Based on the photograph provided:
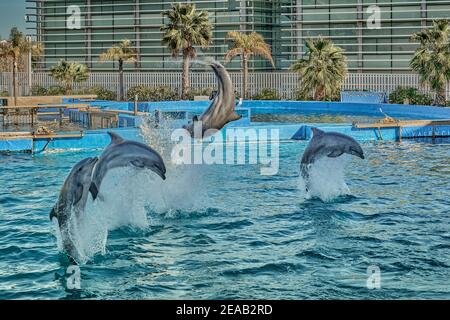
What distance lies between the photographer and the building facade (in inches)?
2019

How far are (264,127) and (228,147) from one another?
6.30 feet

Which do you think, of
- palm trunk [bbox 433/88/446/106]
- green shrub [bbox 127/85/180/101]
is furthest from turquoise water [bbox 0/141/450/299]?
green shrub [bbox 127/85/180/101]

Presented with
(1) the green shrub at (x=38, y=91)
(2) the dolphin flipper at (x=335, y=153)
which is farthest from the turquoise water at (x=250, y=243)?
(1) the green shrub at (x=38, y=91)

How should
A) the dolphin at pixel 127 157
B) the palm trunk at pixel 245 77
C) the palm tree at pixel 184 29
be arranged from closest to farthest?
1. the dolphin at pixel 127 157
2. the palm tree at pixel 184 29
3. the palm trunk at pixel 245 77

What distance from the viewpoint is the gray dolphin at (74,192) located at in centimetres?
912

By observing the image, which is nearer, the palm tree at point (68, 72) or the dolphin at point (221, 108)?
the dolphin at point (221, 108)

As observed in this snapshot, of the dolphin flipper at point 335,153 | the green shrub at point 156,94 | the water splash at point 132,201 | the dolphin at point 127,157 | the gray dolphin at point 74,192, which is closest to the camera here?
the gray dolphin at point 74,192

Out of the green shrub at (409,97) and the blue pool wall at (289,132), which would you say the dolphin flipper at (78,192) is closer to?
the blue pool wall at (289,132)

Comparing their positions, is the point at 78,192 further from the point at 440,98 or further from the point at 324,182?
the point at 440,98

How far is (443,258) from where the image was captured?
409 inches

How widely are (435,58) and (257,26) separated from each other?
76.4 feet

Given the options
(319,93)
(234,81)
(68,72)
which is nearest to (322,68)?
(319,93)

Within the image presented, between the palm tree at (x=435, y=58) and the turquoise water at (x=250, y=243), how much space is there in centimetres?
1665
